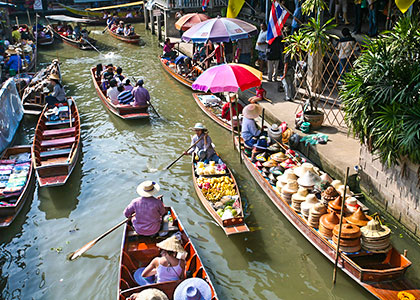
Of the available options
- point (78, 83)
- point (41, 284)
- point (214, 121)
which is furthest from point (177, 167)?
point (78, 83)

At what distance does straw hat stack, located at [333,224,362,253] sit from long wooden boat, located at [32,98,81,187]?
6.79 meters

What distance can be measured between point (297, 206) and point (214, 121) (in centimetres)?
675

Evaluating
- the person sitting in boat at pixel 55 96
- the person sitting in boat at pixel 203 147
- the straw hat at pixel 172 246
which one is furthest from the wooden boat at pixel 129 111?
the straw hat at pixel 172 246

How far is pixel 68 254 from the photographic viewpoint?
864 centimetres

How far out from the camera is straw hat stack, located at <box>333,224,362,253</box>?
284 inches

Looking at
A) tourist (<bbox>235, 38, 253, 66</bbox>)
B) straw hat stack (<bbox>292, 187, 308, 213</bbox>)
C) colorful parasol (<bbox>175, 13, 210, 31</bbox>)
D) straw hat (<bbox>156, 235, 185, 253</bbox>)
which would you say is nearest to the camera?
straw hat (<bbox>156, 235, 185, 253</bbox>)

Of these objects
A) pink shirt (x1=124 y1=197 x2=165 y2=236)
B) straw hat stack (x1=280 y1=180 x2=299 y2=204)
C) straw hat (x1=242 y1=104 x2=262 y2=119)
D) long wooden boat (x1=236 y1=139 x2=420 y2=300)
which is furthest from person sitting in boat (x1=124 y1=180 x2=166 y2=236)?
straw hat (x1=242 y1=104 x2=262 y2=119)

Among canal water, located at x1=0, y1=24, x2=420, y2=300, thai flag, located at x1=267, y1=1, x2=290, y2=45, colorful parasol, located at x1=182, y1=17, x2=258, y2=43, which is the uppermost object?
thai flag, located at x1=267, y1=1, x2=290, y2=45

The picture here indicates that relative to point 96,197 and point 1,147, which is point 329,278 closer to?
point 96,197

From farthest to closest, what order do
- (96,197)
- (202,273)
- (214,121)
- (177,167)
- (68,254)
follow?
(214,121)
(177,167)
(96,197)
(68,254)
(202,273)

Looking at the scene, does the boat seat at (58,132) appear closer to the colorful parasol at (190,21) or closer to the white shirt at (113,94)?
the white shirt at (113,94)

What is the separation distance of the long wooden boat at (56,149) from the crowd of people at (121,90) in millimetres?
1644

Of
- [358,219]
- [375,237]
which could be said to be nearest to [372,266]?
[375,237]

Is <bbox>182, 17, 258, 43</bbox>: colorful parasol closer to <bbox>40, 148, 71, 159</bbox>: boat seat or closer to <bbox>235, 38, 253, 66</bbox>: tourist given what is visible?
<bbox>235, 38, 253, 66</bbox>: tourist
